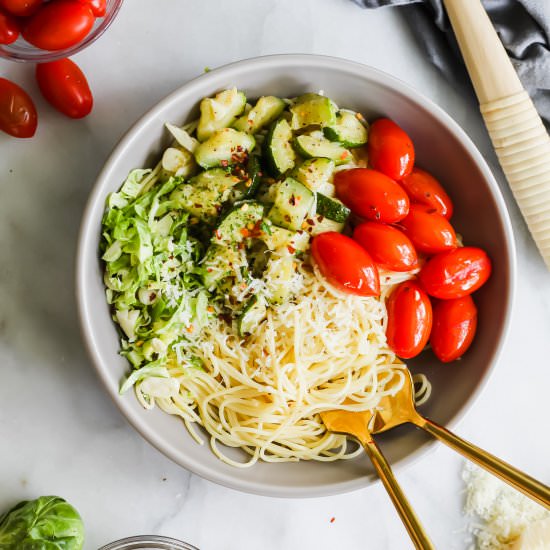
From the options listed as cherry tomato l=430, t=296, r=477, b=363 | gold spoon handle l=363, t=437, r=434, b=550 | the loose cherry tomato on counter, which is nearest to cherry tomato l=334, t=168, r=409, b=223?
cherry tomato l=430, t=296, r=477, b=363

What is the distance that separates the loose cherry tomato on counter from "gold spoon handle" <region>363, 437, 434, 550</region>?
5.93 feet

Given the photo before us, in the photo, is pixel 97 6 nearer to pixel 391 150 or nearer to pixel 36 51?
pixel 36 51

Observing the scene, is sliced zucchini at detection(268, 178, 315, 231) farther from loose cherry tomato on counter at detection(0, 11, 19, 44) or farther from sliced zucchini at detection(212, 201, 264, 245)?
loose cherry tomato on counter at detection(0, 11, 19, 44)

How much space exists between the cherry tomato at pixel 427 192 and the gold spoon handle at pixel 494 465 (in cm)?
74

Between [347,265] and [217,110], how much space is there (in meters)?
0.67

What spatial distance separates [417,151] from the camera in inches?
104

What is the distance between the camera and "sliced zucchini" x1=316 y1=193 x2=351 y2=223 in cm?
246

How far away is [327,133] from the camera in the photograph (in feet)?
8.13

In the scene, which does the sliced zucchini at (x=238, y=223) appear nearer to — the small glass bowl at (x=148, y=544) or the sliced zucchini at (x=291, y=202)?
the sliced zucchini at (x=291, y=202)

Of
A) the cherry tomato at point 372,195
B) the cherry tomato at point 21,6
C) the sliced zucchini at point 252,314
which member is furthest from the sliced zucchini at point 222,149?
the cherry tomato at point 21,6

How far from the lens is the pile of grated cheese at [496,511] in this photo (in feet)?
9.17

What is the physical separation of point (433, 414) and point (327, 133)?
1.06m

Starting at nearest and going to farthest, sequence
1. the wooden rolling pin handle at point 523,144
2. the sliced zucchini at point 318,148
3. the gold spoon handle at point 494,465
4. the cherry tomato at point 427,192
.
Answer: the gold spoon handle at point 494,465, the sliced zucchini at point 318,148, the cherry tomato at point 427,192, the wooden rolling pin handle at point 523,144

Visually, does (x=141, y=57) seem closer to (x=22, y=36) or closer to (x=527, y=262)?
(x=22, y=36)
